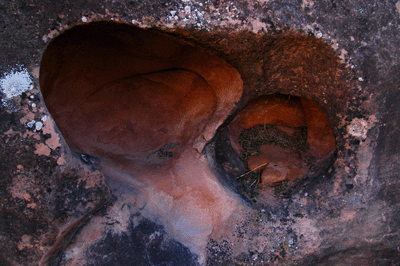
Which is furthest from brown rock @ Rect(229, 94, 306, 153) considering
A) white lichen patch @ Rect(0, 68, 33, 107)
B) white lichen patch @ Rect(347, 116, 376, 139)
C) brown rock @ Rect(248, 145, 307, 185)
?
white lichen patch @ Rect(0, 68, 33, 107)

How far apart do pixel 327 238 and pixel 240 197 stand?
56 cm

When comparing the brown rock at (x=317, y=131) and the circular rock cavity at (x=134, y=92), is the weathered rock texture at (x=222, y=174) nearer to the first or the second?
the circular rock cavity at (x=134, y=92)

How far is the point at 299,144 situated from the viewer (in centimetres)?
207

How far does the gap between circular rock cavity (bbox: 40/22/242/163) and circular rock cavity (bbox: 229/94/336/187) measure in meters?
0.48

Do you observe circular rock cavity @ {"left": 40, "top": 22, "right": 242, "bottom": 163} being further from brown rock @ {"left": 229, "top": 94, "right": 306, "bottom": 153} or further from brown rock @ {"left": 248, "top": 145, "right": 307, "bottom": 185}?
brown rock @ {"left": 248, "top": 145, "right": 307, "bottom": 185}

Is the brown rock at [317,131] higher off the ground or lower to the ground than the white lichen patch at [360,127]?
lower

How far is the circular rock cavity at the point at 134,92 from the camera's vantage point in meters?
1.48

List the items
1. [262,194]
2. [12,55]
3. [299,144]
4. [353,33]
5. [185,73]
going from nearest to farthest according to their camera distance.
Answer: [12,55], [353,33], [185,73], [262,194], [299,144]

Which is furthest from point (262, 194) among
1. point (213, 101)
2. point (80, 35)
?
point (80, 35)

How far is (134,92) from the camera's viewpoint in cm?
173

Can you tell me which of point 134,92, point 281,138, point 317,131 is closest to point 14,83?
point 134,92

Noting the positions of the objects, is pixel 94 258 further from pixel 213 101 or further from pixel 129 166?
pixel 213 101

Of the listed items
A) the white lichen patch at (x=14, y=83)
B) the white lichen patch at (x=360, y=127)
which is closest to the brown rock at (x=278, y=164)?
the white lichen patch at (x=360, y=127)

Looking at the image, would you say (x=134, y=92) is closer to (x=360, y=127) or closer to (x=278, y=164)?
(x=278, y=164)
